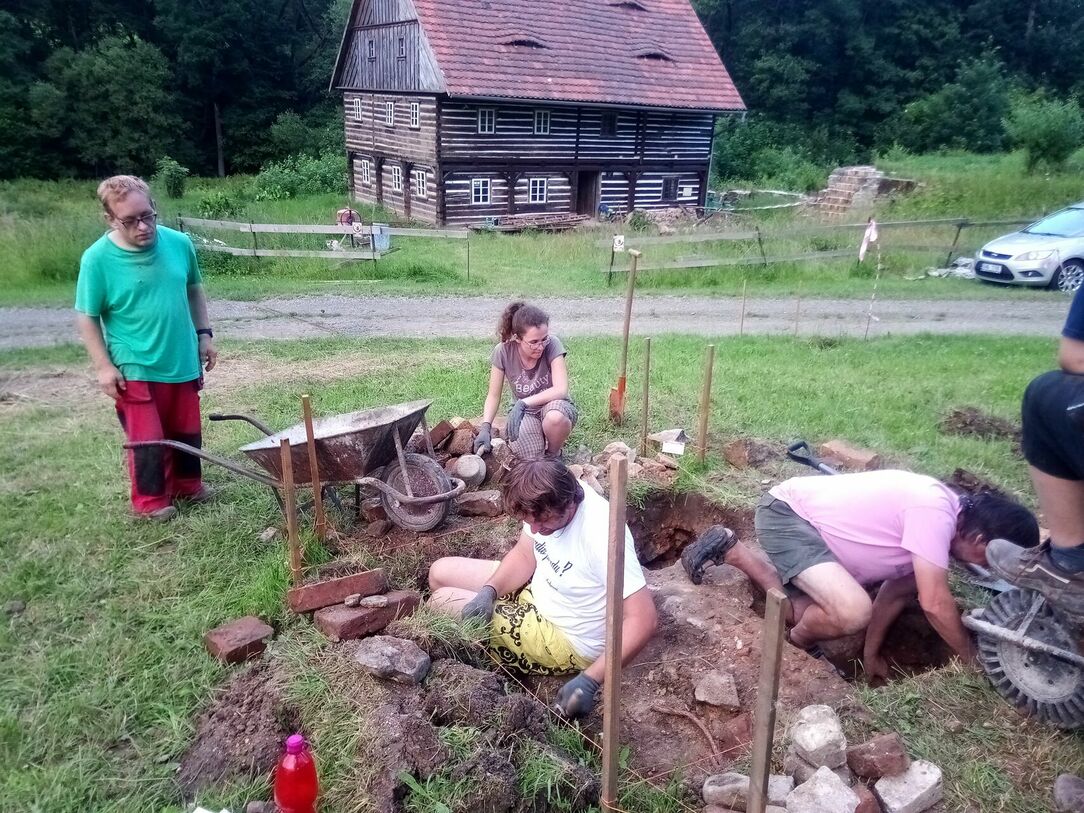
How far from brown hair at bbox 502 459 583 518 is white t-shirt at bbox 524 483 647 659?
15cm

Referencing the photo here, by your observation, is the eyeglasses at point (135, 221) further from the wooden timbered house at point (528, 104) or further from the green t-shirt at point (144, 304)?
the wooden timbered house at point (528, 104)

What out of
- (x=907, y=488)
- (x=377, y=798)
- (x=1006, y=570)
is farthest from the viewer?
(x=907, y=488)

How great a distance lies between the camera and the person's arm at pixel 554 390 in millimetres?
4551

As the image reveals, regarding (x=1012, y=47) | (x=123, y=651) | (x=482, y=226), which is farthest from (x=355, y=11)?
(x=1012, y=47)

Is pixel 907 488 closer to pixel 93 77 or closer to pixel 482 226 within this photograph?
pixel 482 226

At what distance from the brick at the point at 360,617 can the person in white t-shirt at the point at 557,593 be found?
151mm

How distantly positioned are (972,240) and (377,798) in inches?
620

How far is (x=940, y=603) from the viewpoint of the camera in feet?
9.35

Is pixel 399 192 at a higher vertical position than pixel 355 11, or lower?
lower

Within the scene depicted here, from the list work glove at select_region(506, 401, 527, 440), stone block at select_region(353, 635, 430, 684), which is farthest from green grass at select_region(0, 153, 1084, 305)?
stone block at select_region(353, 635, 430, 684)

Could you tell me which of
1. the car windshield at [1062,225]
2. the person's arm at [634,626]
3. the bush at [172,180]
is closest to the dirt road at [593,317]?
the car windshield at [1062,225]

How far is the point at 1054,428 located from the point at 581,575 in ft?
5.33

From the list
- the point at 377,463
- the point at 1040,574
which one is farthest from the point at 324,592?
the point at 1040,574

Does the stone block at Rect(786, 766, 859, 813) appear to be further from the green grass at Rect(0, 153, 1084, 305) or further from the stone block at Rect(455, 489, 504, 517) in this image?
the green grass at Rect(0, 153, 1084, 305)
